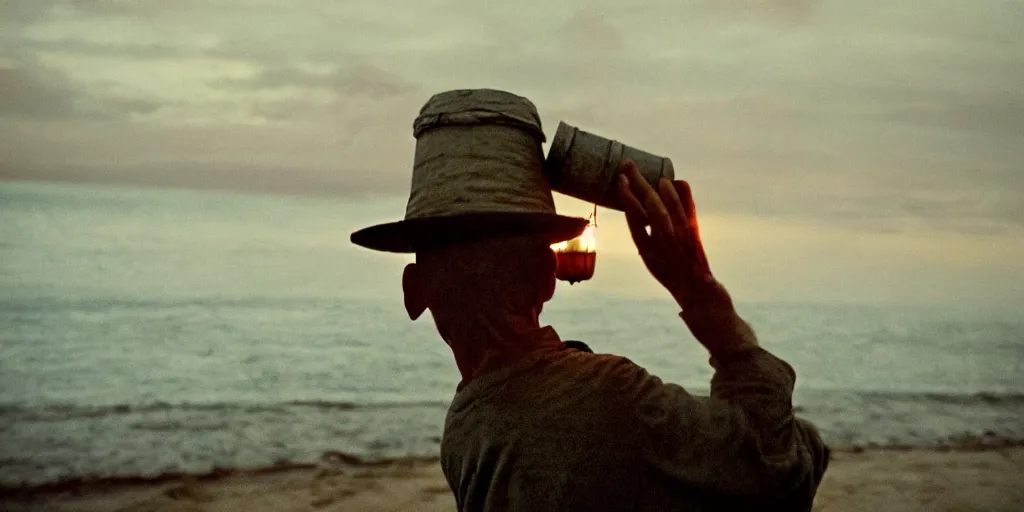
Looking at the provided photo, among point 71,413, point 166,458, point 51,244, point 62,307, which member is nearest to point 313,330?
point 62,307

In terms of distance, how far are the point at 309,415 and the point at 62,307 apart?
63.3 feet

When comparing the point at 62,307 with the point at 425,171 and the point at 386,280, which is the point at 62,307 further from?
the point at 425,171

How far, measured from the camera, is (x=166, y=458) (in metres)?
8.66

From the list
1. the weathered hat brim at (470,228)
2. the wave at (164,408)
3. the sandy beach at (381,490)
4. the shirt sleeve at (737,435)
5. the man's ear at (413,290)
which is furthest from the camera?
the wave at (164,408)

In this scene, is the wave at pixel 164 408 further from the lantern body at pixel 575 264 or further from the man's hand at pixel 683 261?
the man's hand at pixel 683 261

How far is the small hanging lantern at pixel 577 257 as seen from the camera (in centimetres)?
210

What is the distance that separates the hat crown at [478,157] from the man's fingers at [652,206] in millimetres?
214

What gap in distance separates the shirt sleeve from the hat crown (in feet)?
1.57

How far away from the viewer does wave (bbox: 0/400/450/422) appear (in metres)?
11.4

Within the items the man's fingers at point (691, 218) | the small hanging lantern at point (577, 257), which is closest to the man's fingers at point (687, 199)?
the man's fingers at point (691, 218)

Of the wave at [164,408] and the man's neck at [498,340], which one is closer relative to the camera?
the man's neck at [498,340]

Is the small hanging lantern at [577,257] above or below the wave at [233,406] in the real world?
above

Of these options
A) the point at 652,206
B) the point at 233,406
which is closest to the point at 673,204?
the point at 652,206

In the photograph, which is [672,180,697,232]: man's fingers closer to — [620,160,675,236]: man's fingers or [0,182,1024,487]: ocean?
[620,160,675,236]: man's fingers
